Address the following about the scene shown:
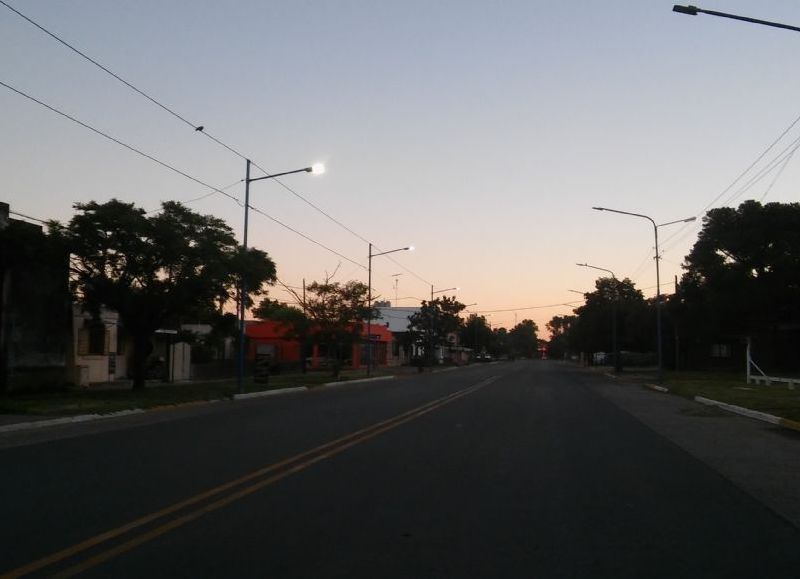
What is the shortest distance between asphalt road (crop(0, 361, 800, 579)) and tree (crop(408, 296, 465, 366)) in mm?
67837

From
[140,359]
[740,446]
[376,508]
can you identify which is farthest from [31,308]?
[740,446]

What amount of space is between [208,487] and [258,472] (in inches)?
50.3

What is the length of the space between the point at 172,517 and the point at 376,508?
2.14 m

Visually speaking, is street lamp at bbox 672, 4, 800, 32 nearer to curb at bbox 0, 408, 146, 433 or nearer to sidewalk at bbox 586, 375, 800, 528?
sidewalk at bbox 586, 375, 800, 528

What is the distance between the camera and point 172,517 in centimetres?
812

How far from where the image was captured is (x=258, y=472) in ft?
36.2

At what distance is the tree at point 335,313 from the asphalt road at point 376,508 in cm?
3169

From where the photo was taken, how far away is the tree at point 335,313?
4825 centimetres

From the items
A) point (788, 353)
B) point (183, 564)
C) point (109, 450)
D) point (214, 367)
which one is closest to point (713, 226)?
point (788, 353)

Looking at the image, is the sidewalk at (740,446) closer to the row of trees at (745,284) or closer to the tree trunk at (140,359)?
the tree trunk at (140,359)

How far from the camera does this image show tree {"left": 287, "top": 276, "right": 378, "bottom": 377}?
48250 millimetres

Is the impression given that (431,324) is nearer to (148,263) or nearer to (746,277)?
(746,277)

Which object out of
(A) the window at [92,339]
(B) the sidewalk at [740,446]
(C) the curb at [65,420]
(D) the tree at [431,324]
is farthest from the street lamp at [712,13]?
(D) the tree at [431,324]

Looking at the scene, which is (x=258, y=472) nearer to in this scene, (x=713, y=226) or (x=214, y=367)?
(x=214, y=367)
